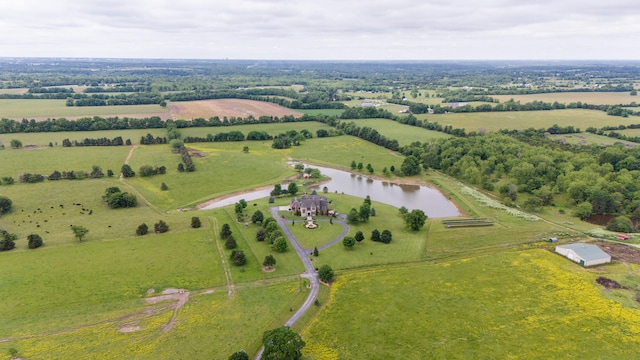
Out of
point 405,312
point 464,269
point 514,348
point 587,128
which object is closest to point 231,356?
point 405,312

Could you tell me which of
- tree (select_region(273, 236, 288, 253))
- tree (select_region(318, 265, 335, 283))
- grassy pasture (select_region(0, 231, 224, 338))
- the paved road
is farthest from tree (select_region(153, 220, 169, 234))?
tree (select_region(318, 265, 335, 283))

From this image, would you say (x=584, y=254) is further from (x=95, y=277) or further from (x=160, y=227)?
(x=95, y=277)

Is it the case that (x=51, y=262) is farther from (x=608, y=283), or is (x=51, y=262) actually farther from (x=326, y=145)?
(x=326, y=145)

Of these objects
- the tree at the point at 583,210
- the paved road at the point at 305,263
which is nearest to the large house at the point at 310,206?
the paved road at the point at 305,263

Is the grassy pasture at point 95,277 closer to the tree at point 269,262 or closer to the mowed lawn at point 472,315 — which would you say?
the tree at point 269,262

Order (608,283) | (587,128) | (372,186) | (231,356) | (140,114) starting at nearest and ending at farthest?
(231,356) → (608,283) → (372,186) → (587,128) → (140,114)

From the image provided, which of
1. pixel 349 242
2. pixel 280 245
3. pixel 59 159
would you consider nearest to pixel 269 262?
pixel 280 245
